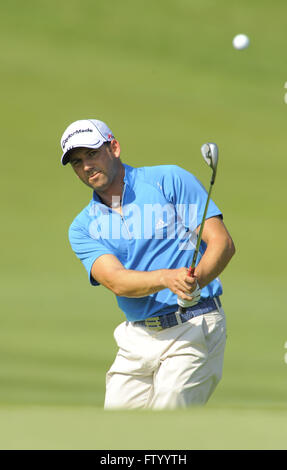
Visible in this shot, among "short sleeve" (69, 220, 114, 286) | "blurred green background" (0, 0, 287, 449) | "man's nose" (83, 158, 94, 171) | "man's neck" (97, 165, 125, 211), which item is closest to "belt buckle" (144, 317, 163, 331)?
"short sleeve" (69, 220, 114, 286)

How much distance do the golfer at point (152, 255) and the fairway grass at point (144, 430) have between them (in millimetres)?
1093

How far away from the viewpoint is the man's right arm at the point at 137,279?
3082 millimetres

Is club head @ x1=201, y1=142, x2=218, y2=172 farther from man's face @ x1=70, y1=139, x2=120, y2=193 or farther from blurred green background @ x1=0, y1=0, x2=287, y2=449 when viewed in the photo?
blurred green background @ x1=0, y1=0, x2=287, y2=449

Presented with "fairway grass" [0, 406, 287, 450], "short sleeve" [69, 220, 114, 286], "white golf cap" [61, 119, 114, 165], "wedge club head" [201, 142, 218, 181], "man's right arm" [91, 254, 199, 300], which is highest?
"white golf cap" [61, 119, 114, 165]

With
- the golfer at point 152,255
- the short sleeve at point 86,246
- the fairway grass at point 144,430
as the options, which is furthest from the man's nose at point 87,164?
the fairway grass at point 144,430

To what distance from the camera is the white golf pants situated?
11.1 feet

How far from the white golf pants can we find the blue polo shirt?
8 cm

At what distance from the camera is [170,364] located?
340 centimetres

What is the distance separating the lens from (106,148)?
11.7 feet

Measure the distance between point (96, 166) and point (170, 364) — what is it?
2.45ft

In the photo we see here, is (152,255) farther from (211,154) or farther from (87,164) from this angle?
(211,154)

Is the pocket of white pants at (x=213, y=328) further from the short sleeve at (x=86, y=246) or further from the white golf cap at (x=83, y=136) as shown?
the white golf cap at (x=83, y=136)
